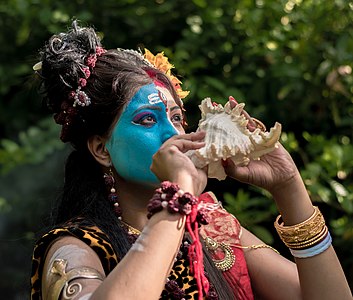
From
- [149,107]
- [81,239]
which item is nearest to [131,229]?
[81,239]

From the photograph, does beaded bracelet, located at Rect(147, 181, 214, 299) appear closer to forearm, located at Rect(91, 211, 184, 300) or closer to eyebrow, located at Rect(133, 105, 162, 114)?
forearm, located at Rect(91, 211, 184, 300)

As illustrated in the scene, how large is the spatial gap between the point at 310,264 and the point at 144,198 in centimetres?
53

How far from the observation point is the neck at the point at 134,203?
3111mm

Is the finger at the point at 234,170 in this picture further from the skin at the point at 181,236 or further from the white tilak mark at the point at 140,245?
the white tilak mark at the point at 140,245

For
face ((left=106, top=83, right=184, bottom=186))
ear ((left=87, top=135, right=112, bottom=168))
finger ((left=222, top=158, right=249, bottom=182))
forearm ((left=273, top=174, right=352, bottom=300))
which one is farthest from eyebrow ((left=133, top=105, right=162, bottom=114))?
forearm ((left=273, top=174, right=352, bottom=300))

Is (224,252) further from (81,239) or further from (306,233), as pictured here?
(81,239)

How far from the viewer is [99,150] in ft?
10.4

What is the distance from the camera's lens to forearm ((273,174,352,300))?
3043 mm

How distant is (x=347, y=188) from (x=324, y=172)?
122 millimetres

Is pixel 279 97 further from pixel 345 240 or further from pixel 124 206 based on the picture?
pixel 124 206

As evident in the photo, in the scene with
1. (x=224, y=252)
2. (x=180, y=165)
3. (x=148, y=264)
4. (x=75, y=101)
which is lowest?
(x=224, y=252)

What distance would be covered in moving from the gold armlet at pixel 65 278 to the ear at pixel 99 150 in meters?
0.46

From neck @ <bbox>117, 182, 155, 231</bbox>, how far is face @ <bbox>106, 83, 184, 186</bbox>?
0.06 metres

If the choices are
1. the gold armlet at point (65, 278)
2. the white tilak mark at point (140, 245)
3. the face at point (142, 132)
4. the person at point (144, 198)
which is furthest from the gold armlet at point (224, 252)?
the white tilak mark at point (140, 245)
